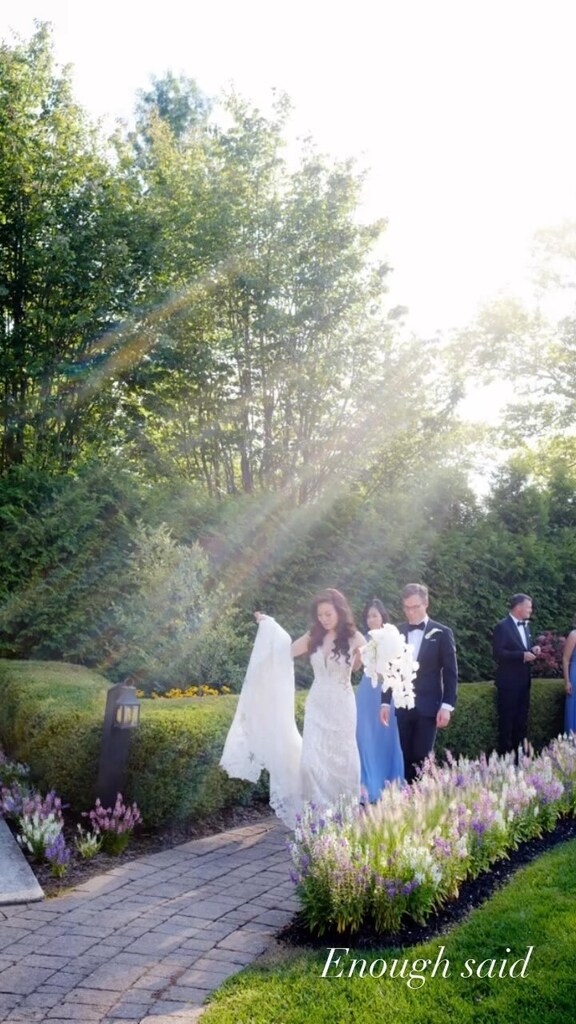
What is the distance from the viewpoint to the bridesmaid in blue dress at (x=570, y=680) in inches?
467

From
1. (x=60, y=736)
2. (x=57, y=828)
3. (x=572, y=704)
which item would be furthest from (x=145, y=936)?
(x=572, y=704)

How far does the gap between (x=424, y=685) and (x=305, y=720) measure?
4.75ft

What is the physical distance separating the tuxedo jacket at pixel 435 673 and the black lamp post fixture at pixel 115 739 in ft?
8.20

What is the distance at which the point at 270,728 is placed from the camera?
7.66 m

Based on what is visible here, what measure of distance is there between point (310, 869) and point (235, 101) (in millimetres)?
19336

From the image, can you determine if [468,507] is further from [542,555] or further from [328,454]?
[328,454]

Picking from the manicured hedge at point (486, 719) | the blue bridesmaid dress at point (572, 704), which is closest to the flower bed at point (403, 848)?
the manicured hedge at point (486, 719)

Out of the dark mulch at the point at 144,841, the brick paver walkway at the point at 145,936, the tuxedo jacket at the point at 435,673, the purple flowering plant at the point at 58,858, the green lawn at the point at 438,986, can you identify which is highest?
the tuxedo jacket at the point at 435,673

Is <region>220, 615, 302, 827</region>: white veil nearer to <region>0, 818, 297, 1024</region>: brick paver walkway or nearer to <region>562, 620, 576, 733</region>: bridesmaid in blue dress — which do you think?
<region>0, 818, 297, 1024</region>: brick paver walkway

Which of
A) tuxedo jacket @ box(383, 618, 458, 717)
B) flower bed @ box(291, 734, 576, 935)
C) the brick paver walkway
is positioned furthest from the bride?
tuxedo jacket @ box(383, 618, 458, 717)

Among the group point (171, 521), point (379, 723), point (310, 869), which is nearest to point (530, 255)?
point (171, 521)

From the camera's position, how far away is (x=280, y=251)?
21.0 meters

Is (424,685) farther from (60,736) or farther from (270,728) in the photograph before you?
(60,736)

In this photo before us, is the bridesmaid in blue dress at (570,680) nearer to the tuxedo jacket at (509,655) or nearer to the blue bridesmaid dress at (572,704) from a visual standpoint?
the blue bridesmaid dress at (572,704)
